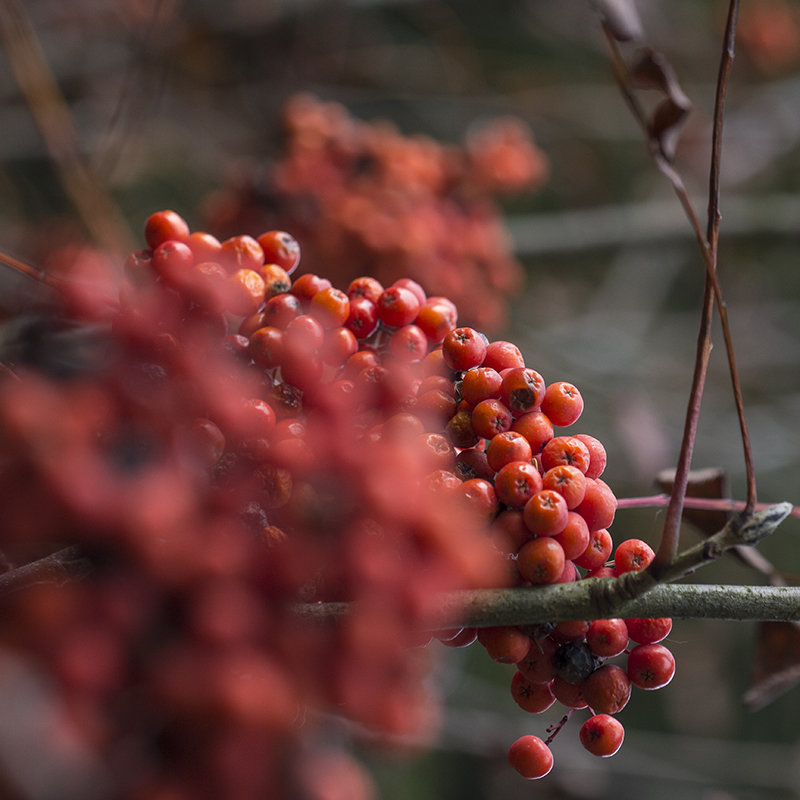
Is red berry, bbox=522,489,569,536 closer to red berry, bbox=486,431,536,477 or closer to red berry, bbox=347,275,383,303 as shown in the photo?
red berry, bbox=486,431,536,477

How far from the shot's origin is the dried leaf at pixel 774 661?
101cm

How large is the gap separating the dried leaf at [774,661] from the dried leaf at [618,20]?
2.38 feet

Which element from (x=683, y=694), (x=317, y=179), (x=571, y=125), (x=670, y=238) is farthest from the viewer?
(x=571, y=125)

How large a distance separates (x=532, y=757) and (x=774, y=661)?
1.31 feet

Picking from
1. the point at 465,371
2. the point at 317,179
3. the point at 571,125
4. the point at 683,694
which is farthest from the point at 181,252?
the point at 571,125

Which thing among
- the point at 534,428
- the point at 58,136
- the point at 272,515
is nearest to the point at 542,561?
the point at 534,428

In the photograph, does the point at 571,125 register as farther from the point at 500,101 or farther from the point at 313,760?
the point at 313,760

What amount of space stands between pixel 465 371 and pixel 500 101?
3.40 m

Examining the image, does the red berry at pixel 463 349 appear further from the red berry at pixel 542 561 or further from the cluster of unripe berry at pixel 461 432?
the red berry at pixel 542 561

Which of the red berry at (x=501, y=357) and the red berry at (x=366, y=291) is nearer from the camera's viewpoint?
the red berry at (x=501, y=357)

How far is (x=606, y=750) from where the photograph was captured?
815mm

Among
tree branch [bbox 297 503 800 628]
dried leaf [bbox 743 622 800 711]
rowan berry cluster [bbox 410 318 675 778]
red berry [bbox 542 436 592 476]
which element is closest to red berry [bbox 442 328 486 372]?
rowan berry cluster [bbox 410 318 675 778]

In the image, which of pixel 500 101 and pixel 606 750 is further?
pixel 500 101

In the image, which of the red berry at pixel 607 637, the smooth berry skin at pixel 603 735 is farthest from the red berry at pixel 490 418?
the smooth berry skin at pixel 603 735
